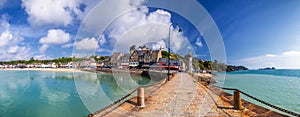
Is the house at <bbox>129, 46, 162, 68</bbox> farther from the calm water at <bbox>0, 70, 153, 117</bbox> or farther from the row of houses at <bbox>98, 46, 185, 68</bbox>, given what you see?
the calm water at <bbox>0, 70, 153, 117</bbox>

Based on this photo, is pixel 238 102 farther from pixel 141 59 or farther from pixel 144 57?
pixel 141 59

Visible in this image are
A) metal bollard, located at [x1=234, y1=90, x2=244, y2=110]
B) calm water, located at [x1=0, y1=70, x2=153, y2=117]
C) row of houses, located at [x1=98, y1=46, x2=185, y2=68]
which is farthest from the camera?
row of houses, located at [x1=98, y1=46, x2=185, y2=68]

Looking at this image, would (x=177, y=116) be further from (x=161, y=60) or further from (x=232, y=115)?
(x=161, y=60)

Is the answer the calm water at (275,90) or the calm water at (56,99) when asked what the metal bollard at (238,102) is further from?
the calm water at (275,90)

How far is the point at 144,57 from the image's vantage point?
58000 mm

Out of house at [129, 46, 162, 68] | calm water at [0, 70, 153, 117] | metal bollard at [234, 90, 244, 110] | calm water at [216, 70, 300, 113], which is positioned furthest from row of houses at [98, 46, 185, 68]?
metal bollard at [234, 90, 244, 110]

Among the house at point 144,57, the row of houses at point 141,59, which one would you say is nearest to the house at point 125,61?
the row of houses at point 141,59

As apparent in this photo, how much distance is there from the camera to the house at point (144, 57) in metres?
56.3

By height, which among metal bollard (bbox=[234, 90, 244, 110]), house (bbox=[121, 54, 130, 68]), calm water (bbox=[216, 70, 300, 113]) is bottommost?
calm water (bbox=[216, 70, 300, 113])

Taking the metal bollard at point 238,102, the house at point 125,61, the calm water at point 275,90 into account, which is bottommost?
the calm water at point 275,90

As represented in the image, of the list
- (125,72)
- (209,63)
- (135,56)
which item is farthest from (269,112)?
(209,63)

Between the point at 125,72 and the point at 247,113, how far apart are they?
45.9m

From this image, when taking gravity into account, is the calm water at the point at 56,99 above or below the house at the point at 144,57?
below

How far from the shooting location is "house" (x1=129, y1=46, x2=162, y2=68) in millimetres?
56312
